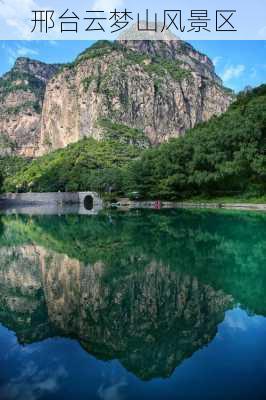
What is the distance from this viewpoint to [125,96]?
129375 millimetres

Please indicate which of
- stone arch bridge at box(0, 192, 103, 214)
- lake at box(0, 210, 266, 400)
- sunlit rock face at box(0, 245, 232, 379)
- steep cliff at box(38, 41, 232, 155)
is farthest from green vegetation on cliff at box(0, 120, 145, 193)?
sunlit rock face at box(0, 245, 232, 379)

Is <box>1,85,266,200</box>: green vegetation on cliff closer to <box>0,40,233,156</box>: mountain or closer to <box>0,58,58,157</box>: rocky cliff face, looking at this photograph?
<box>0,40,233,156</box>: mountain

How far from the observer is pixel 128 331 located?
706cm

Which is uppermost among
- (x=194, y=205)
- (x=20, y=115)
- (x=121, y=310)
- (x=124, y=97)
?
(x=20, y=115)

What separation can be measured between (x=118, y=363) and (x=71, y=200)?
68614 millimetres

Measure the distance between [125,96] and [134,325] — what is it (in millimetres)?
126027

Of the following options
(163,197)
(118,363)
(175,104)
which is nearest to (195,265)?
(118,363)

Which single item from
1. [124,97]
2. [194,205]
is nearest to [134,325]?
[194,205]

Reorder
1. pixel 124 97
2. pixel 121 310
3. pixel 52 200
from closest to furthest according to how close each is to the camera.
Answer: pixel 121 310
pixel 52 200
pixel 124 97

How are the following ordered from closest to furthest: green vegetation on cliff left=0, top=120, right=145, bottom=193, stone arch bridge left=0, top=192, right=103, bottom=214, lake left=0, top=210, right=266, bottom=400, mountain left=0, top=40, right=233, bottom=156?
lake left=0, top=210, right=266, bottom=400 → stone arch bridge left=0, top=192, right=103, bottom=214 → green vegetation on cliff left=0, top=120, right=145, bottom=193 → mountain left=0, top=40, right=233, bottom=156

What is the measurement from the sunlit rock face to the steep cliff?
109 meters

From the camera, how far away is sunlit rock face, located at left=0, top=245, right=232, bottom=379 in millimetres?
6359

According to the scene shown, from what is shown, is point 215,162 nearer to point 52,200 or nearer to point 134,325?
point 134,325

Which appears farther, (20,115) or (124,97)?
(20,115)
